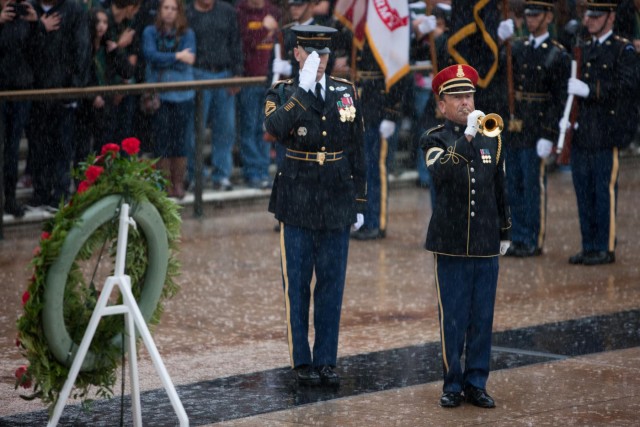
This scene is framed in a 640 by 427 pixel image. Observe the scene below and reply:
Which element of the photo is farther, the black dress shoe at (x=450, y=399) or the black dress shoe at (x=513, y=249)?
the black dress shoe at (x=513, y=249)

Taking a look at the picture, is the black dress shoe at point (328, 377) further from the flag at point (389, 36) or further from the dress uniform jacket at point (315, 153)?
the flag at point (389, 36)

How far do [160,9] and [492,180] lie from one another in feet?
24.5

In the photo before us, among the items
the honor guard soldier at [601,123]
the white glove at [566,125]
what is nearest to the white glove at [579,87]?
the honor guard soldier at [601,123]

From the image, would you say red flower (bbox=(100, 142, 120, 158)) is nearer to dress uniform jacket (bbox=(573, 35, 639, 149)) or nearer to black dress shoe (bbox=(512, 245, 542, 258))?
dress uniform jacket (bbox=(573, 35, 639, 149))

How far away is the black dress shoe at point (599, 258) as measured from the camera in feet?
39.2

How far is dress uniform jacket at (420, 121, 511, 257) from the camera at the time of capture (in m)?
7.45

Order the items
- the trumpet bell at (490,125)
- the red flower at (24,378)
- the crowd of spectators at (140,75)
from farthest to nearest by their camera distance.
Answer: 1. the crowd of spectators at (140,75)
2. the trumpet bell at (490,125)
3. the red flower at (24,378)

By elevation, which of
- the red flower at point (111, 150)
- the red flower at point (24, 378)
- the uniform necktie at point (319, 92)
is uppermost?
the uniform necktie at point (319, 92)

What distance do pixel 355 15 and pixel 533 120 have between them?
210cm

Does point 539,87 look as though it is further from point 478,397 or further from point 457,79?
point 478,397

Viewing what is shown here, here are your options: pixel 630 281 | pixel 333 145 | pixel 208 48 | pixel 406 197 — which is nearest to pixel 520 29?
pixel 406 197

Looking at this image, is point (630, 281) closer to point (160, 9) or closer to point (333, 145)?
point (333, 145)

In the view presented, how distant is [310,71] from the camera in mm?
7848

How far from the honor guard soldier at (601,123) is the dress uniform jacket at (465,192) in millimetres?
4550
